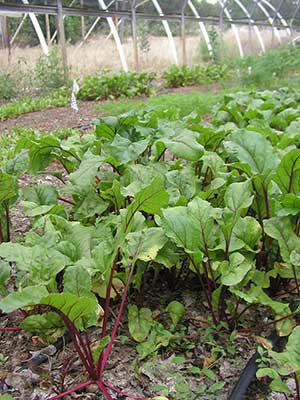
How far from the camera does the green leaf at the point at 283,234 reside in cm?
189

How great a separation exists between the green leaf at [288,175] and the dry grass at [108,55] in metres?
8.29

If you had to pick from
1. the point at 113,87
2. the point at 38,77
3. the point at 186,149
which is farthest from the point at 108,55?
the point at 186,149

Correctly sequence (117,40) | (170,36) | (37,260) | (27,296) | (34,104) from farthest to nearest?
(170,36) → (117,40) → (34,104) → (37,260) → (27,296)

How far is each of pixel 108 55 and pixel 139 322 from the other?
1065 centimetres

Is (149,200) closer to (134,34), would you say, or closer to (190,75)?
(190,75)

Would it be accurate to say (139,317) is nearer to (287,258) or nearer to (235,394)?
(235,394)

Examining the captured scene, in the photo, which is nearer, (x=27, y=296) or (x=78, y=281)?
(x=27, y=296)

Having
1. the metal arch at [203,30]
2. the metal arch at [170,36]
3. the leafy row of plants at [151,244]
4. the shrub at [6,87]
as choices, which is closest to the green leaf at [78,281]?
the leafy row of plants at [151,244]

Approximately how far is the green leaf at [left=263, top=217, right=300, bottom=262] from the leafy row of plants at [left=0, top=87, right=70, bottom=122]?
18.4ft

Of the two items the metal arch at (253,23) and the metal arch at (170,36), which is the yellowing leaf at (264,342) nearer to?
the metal arch at (170,36)

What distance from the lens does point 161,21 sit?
13.3 metres

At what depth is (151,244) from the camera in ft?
5.81

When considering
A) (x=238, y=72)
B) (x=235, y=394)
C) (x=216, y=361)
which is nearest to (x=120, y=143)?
(x=216, y=361)

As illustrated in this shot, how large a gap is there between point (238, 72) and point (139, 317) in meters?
8.75
